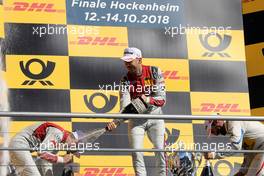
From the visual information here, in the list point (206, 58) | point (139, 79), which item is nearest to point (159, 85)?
point (139, 79)

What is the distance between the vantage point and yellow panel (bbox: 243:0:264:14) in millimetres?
9398

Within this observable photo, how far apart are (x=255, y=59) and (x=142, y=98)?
2.50 m

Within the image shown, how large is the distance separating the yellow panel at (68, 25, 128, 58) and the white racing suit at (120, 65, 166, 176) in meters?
0.71

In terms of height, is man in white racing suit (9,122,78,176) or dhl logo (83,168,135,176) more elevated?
man in white racing suit (9,122,78,176)

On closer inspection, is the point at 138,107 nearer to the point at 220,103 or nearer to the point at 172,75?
the point at 172,75

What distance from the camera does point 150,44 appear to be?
843 centimetres

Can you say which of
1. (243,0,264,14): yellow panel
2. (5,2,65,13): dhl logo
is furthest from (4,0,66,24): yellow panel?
(243,0,264,14): yellow panel

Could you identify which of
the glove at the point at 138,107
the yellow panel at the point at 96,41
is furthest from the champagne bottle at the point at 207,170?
the yellow panel at the point at 96,41

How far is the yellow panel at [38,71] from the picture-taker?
795 centimetres

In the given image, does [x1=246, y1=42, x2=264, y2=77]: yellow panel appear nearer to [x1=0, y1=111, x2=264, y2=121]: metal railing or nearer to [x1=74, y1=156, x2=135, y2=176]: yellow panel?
[x1=74, y1=156, x2=135, y2=176]: yellow panel

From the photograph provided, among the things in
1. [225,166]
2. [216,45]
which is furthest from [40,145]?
[216,45]

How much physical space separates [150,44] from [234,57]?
898mm

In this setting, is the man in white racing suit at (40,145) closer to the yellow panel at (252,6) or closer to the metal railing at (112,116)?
the metal railing at (112,116)

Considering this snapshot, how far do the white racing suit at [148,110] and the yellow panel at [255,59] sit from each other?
83.2 inches
